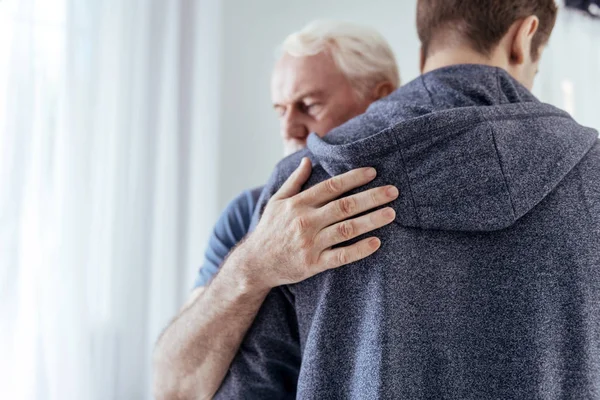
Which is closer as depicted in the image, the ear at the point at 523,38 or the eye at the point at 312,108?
the ear at the point at 523,38

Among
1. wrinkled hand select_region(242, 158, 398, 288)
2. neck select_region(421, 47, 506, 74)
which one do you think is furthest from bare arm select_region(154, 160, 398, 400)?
neck select_region(421, 47, 506, 74)

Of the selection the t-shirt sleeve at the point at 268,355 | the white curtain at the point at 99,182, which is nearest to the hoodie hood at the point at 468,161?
the t-shirt sleeve at the point at 268,355

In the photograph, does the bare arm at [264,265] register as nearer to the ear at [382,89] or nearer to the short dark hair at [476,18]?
the short dark hair at [476,18]

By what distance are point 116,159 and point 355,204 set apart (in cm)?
89

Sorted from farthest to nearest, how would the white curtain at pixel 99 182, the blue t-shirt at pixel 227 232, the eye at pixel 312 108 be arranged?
the eye at pixel 312 108 < the blue t-shirt at pixel 227 232 < the white curtain at pixel 99 182

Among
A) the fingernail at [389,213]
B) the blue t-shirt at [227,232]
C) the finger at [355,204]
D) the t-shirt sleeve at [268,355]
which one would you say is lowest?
the t-shirt sleeve at [268,355]

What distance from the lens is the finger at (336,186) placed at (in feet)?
2.49

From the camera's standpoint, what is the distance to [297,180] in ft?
2.69

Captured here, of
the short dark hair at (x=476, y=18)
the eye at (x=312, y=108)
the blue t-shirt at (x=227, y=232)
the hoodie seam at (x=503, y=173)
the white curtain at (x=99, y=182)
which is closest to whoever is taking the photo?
the hoodie seam at (x=503, y=173)

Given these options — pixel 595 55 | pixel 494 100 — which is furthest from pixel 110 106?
pixel 595 55

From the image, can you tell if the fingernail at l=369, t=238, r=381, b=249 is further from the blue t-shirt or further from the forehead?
the forehead

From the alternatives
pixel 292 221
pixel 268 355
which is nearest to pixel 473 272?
pixel 292 221

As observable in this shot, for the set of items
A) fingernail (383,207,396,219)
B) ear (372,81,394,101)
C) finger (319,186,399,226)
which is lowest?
fingernail (383,207,396,219)

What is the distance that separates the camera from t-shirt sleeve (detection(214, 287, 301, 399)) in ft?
2.92
